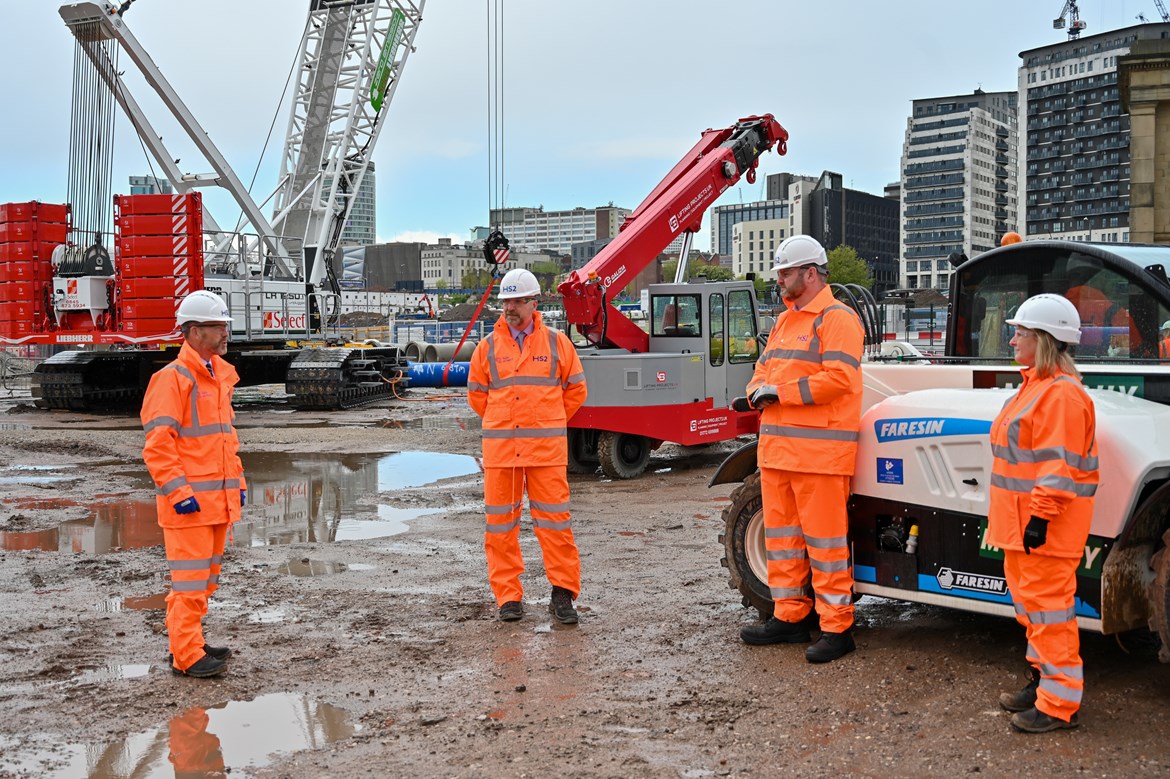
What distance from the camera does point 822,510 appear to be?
18.6ft

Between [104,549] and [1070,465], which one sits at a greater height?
[1070,465]

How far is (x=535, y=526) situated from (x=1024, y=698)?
290 centimetres

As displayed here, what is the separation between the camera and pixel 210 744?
491 cm

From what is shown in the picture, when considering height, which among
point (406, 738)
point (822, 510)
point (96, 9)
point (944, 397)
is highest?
point (96, 9)

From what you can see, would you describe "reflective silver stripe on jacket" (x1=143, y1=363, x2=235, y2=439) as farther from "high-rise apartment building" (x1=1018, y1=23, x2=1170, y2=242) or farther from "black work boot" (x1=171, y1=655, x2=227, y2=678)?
"high-rise apartment building" (x1=1018, y1=23, x2=1170, y2=242)

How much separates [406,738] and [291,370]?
16.4 m

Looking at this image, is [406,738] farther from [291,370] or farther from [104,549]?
[291,370]

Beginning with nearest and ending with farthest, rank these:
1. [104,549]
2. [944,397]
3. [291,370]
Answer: [944,397] → [104,549] → [291,370]

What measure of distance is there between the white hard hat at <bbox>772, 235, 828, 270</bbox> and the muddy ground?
6.41ft

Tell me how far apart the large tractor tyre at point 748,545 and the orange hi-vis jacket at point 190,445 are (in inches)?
104

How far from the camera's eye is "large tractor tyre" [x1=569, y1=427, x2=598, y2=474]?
13.1 m

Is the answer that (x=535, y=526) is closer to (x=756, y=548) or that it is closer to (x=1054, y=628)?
(x=756, y=548)

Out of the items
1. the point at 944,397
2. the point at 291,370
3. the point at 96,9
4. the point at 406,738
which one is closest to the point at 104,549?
the point at 406,738

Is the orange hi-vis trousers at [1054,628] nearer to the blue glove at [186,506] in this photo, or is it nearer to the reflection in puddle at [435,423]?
the blue glove at [186,506]
